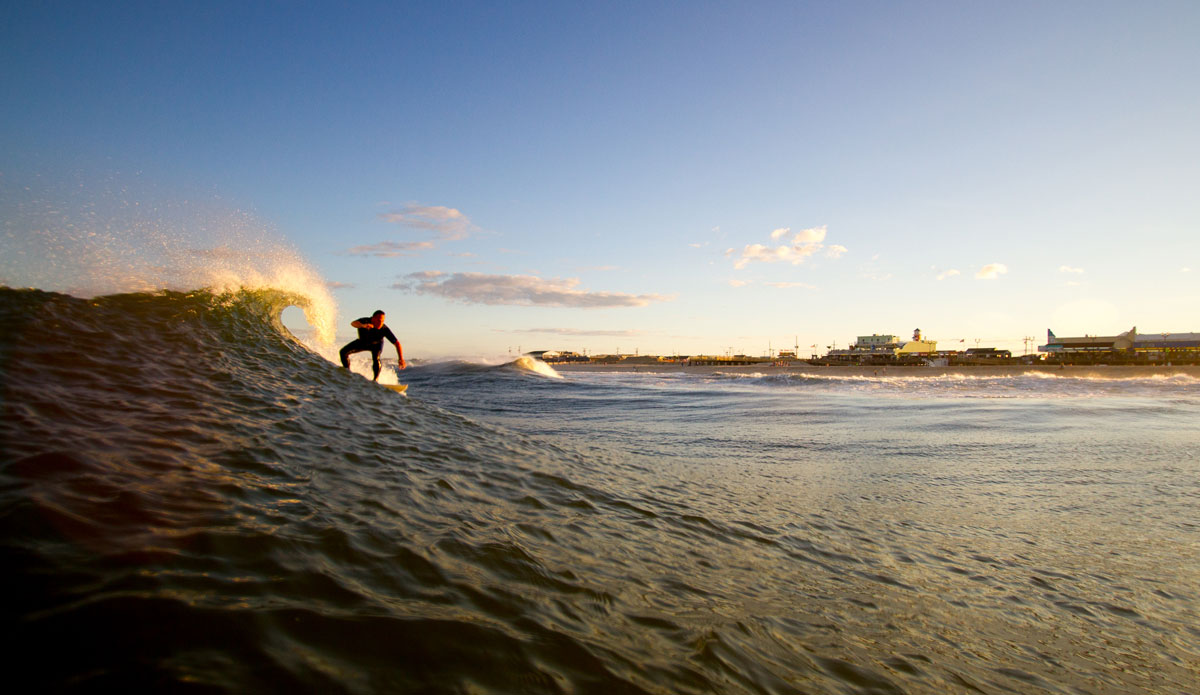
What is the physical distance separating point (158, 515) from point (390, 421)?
16.0 feet

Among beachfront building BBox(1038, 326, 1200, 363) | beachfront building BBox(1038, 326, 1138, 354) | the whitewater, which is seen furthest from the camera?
beachfront building BBox(1038, 326, 1138, 354)

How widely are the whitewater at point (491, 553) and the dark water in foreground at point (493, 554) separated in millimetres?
22

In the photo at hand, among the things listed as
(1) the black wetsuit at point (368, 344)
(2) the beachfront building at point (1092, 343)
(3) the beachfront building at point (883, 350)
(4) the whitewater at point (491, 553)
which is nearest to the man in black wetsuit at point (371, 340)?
(1) the black wetsuit at point (368, 344)

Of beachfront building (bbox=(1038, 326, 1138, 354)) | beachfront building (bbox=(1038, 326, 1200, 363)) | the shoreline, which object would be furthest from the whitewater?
beachfront building (bbox=(1038, 326, 1138, 354))

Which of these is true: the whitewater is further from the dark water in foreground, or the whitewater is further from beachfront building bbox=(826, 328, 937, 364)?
beachfront building bbox=(826, 328, 937, 364)

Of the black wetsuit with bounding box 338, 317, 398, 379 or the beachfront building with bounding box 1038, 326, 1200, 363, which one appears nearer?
the black wetsuit with bounding box 338, 317, 398, 379

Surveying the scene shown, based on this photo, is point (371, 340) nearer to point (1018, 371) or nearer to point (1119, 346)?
point (1018, 371)

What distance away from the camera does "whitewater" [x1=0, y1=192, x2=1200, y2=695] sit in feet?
7.35

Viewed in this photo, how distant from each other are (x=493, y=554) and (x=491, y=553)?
21 mm

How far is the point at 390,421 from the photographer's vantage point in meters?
8.07

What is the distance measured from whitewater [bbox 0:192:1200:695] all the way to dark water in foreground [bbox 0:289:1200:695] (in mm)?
22

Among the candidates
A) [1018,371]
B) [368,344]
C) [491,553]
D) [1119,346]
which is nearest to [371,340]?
[368,344]

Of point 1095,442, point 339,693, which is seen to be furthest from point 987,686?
point 1095,442

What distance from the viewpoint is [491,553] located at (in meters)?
3.67
